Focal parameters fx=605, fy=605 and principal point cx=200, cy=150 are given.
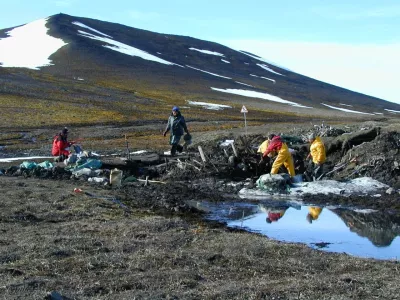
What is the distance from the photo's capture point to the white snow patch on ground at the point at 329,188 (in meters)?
16.5

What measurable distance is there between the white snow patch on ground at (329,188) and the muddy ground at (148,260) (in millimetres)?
3077

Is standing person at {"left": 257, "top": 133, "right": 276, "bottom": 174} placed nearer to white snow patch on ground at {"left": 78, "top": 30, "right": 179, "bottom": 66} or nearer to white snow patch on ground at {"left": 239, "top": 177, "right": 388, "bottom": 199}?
white snow patch on ground at {"left": 239, "top": 177, "right": 388, "bottom": 199}

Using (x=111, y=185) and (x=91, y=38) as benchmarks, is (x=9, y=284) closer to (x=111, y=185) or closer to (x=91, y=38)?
(x=111, y=185)

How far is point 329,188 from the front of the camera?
16.7 meters

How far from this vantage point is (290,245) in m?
9.44

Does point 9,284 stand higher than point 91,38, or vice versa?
point 91,38

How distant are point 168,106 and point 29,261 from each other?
5728 centimetres

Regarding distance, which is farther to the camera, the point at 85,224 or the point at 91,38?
the point at 91,38

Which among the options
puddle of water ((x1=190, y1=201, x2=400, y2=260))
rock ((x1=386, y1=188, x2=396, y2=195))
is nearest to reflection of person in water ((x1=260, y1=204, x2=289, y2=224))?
puddle of water ((x1=190, y1=201, x2=400, y2=260))

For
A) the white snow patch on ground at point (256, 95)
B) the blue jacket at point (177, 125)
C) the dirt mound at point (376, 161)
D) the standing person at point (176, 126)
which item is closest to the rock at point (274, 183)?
the dirt mound at point (376, 161)

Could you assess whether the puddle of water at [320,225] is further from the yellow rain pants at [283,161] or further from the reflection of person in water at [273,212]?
the yellow rain pants at [283,161]

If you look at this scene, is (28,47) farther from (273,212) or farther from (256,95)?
(273,212)

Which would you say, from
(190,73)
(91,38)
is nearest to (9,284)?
(190,73)

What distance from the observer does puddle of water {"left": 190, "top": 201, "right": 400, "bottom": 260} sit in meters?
11.1
